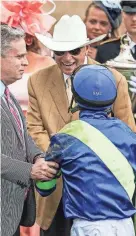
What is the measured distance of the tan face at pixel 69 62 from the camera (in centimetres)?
503

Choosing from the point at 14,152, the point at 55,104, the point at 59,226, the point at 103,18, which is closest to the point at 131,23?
the point at 103,18

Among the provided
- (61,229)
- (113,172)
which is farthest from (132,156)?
(61,229)

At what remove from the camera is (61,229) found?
16.4ft

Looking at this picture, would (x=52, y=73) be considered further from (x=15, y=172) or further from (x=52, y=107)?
(x=15, y=172)

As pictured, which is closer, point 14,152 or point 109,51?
point 14,152

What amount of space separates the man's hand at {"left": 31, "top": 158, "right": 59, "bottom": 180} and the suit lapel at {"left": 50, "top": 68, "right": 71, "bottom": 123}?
2.91ft

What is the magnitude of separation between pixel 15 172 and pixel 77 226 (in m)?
0.43

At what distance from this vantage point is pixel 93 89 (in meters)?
4.00

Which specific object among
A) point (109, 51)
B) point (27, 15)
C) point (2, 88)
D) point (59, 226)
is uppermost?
point (2, 88)

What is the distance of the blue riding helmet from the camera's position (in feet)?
13.1

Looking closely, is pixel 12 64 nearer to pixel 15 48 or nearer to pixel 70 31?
pixel 15 48

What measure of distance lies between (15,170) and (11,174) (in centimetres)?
3

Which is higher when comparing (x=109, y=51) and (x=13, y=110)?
(x=13, y=110)

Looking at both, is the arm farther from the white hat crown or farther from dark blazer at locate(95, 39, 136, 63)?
dark blazer at locate(95, 39, 136, 63)
